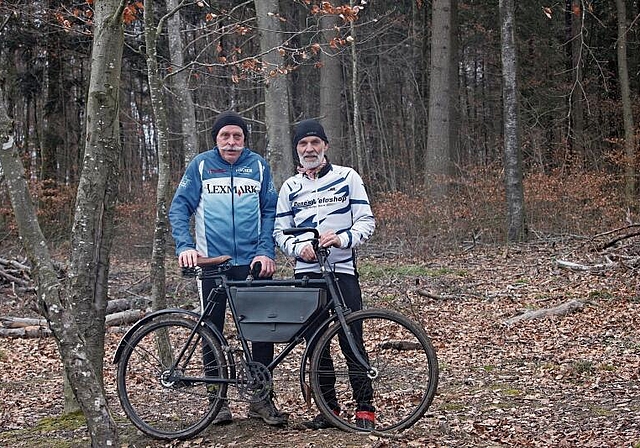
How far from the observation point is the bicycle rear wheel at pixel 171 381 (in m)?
5.03

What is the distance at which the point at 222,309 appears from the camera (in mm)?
5168

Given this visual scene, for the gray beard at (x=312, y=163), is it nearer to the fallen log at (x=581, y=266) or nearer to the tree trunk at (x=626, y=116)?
the fallen log at (x=581, y=266)

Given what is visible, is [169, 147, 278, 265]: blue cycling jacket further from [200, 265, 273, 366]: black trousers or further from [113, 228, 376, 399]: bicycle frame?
[113, 228, 376, 399]: bicycle frame

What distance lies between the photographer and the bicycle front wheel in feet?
15.5

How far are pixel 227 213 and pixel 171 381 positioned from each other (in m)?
1.11

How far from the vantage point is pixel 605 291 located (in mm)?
10141

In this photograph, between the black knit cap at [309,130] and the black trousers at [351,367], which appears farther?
the black knit cap at [309,130]

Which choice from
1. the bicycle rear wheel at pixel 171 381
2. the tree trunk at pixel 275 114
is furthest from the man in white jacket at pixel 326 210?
the tree trunk at pixel 275 114

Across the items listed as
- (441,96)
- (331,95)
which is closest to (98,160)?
(441,96)

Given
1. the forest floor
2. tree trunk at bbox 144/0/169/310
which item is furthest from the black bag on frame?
tree trunk at bbox 144/0/169/310

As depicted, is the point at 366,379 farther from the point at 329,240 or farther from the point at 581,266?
the point at 581,266

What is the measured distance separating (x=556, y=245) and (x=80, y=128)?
14804 millimetres

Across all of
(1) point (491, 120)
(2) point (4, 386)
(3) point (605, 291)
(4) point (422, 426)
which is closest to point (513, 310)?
(3) point (605, 291)

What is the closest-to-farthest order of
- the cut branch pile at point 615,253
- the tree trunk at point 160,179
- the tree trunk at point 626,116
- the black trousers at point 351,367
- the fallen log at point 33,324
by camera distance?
the black trousers at point 351,367, the tree trunk at point 160,179, the fallen log at point 33,324, the cut branch pile at point 615,253, the tree trunk at point 626,116
